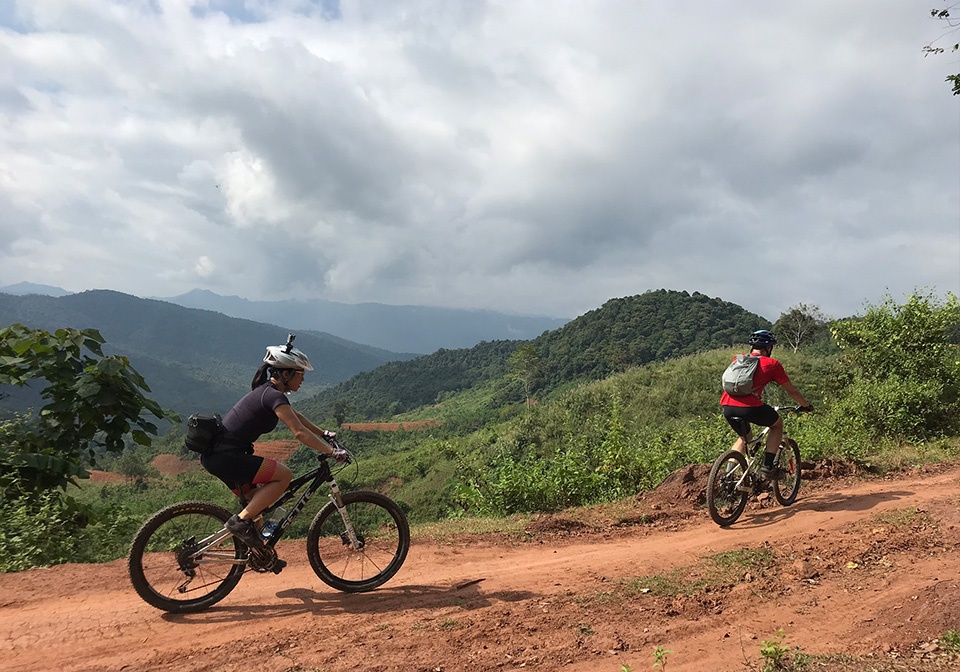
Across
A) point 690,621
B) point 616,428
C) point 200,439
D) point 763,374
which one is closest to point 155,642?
point 200,439

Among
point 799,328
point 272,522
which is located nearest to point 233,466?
point 272,522

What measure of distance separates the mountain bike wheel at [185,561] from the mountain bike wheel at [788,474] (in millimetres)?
6976

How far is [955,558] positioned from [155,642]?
7.27 m

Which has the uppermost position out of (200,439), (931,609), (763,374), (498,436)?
(763,374)

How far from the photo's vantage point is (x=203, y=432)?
14.9 ft

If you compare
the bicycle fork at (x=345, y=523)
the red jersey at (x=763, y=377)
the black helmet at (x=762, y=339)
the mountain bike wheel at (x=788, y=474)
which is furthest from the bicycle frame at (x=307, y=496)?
the mountain bike wheel at (x=788, y=474)

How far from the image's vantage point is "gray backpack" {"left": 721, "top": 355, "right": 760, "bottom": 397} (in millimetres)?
6945

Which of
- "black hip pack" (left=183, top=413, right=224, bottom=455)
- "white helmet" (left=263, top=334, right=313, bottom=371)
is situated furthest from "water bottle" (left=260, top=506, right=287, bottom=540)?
→ "white helmet" (left=263, top=334, right=313, bottom=371)

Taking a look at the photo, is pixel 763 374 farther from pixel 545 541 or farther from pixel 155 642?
pixel 155 642

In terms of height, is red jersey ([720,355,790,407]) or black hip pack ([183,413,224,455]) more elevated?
red jersey ([720,355,790,407])

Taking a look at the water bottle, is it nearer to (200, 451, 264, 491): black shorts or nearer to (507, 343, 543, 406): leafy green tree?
(200, 451, 264, 491): black shorts

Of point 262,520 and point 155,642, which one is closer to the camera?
point 155,642

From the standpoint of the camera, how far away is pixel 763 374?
22.9ft

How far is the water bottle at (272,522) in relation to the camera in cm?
486
